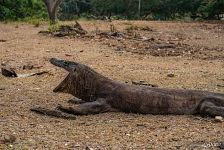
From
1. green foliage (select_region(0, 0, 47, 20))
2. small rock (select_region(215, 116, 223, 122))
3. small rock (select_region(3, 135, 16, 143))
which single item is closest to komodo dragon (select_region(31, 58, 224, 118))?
small rock (select_region(215, 116, 223, 122))

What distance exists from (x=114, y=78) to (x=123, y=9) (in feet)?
92.7

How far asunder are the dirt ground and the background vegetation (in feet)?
23.7

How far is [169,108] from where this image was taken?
22.0ft

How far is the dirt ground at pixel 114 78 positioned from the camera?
545cm

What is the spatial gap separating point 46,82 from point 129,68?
236 centimetres

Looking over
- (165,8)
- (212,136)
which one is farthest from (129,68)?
(165,8)

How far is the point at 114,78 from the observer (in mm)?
9516

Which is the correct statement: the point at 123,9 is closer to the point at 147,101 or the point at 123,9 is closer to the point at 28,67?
the point at 28,67

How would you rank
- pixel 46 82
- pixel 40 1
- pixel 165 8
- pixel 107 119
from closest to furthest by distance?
pixel 107 119 < pixel 46 82 < pixel 40 1 < pixel 165 8

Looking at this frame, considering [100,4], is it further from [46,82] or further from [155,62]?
[46,82]

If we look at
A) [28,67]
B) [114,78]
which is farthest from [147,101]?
[28,67]

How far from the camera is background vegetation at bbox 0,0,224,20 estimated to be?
Answer: 26250mm

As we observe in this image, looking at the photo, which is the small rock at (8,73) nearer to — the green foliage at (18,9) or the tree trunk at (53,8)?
the tree trunk at (53,8)

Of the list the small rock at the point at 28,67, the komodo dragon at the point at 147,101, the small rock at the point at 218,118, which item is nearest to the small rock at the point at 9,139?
the komodo dragon at the point at 147,101
